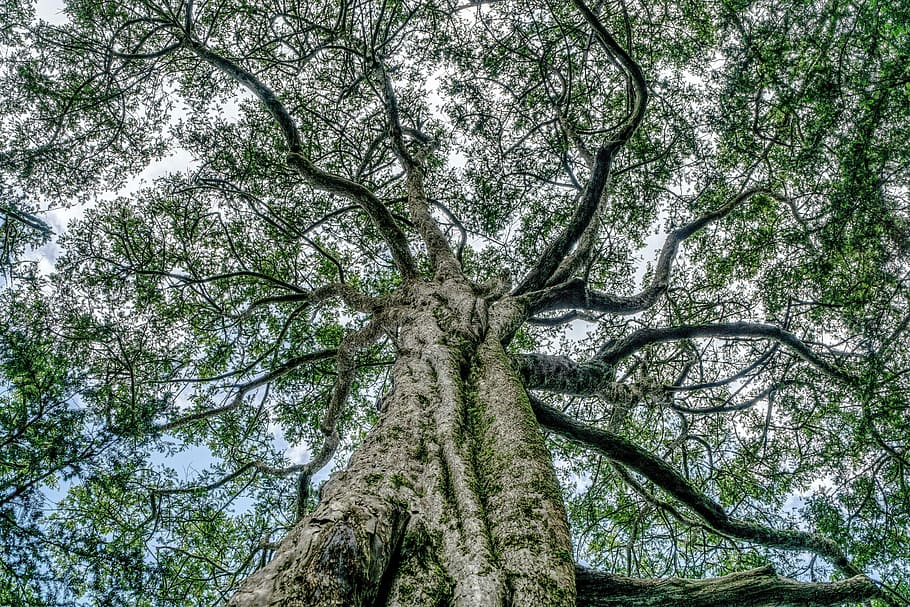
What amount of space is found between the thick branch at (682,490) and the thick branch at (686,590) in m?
Result: 1.90

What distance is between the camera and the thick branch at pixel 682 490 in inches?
198

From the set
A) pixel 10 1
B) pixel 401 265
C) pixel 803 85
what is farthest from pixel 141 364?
pixel 803 85

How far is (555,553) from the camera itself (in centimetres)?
204

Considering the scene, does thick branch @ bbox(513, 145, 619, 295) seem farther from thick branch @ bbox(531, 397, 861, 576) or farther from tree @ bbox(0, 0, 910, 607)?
thick branch @ bbox(531, 397, 861, 576)

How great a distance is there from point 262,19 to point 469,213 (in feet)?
15.9

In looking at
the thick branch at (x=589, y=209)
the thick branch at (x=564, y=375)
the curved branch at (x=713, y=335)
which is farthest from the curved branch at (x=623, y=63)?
the thick branch at (x=564, y=375)

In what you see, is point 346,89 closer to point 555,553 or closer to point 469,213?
point 469,213

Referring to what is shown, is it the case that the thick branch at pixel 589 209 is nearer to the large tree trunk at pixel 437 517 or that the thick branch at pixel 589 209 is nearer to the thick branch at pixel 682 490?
the thick branch at pixel 682 490

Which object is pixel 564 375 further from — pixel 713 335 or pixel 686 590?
pixel 686 590

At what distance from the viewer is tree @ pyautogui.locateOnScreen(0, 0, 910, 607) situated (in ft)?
9.82

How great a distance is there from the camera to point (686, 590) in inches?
118

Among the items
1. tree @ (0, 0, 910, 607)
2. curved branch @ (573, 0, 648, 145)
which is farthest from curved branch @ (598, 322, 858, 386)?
curved branch @ (573, 0, 648, 145)

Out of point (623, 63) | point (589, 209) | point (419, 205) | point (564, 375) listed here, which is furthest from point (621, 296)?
point (419, 205)

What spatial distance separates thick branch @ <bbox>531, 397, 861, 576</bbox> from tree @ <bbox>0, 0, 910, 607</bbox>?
3cm
